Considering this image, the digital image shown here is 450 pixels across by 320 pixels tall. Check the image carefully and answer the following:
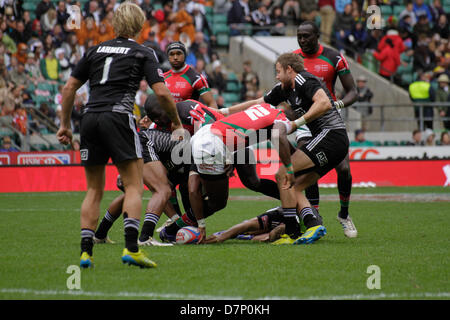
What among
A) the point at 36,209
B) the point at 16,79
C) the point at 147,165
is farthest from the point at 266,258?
the point at 16,79

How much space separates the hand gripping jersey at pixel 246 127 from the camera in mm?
8273

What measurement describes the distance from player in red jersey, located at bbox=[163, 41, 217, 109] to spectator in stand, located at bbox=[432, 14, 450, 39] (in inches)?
689

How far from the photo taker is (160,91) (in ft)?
21.4

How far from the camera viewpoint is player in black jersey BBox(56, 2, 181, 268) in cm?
642

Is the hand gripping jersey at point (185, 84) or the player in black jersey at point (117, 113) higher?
the player in black jersey at point (117, 113)

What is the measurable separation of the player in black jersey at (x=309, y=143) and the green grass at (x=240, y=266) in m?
0.38

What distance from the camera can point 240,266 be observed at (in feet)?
21.8

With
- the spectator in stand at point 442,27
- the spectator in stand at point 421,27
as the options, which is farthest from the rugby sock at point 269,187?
the spectator in stand at point 442,27

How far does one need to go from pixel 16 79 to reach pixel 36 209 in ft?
25.7

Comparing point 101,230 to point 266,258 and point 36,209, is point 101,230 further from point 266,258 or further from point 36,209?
point 36,209

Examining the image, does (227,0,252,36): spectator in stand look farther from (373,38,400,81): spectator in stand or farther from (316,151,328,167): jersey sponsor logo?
(316,151,328,167): jersey sponsor logo

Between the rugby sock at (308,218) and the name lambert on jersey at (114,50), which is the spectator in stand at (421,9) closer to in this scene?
the rugby sock at (308,218)

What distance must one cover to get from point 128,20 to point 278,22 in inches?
793
